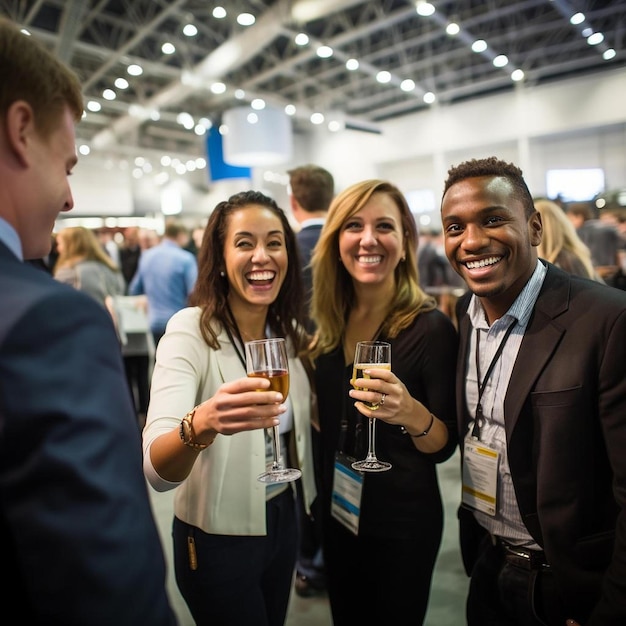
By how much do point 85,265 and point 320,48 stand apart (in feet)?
21.6

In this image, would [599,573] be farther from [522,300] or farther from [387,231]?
[387,231]

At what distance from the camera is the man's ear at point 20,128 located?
28.6 inches

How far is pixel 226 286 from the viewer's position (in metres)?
1.76

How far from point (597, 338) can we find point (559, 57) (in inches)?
499

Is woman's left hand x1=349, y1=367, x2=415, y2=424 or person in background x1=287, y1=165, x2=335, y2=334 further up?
person in background x1=287, y1=165, x2=335, y2=334

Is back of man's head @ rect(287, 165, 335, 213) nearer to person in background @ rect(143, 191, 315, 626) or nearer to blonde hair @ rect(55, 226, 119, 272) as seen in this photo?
person in background @ rect(143, 191, 315, 626)

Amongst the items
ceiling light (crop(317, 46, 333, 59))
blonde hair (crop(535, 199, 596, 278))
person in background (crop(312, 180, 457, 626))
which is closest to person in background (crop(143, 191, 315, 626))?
person in background (crop(312, 180, 457, 626))

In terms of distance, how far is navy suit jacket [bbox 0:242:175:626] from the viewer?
2.02ft

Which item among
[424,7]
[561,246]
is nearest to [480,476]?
[561,246]

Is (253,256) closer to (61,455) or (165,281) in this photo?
(61,455)

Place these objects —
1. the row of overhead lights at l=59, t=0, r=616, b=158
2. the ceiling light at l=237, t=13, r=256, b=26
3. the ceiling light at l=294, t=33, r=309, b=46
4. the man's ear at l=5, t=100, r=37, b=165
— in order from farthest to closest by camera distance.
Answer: the ceiling light at l=294, t=33, r=309, b=46 → the row of overhead lights at l=59, t=0, r=616, b=158 → the ceiling light at l=237, t=13, r=256, b=26 → the man's ear at l=5, t=100, r=37, b=165

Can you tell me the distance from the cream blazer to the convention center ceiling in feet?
24.5

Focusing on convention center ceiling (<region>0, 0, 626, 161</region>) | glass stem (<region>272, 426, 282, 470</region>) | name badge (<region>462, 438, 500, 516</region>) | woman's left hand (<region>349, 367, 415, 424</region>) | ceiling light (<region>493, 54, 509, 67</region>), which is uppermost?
convention center ceiling (<region>0, 0, 626, 161</region>)

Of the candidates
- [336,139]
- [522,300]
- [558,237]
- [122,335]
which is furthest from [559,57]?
[522,300]
